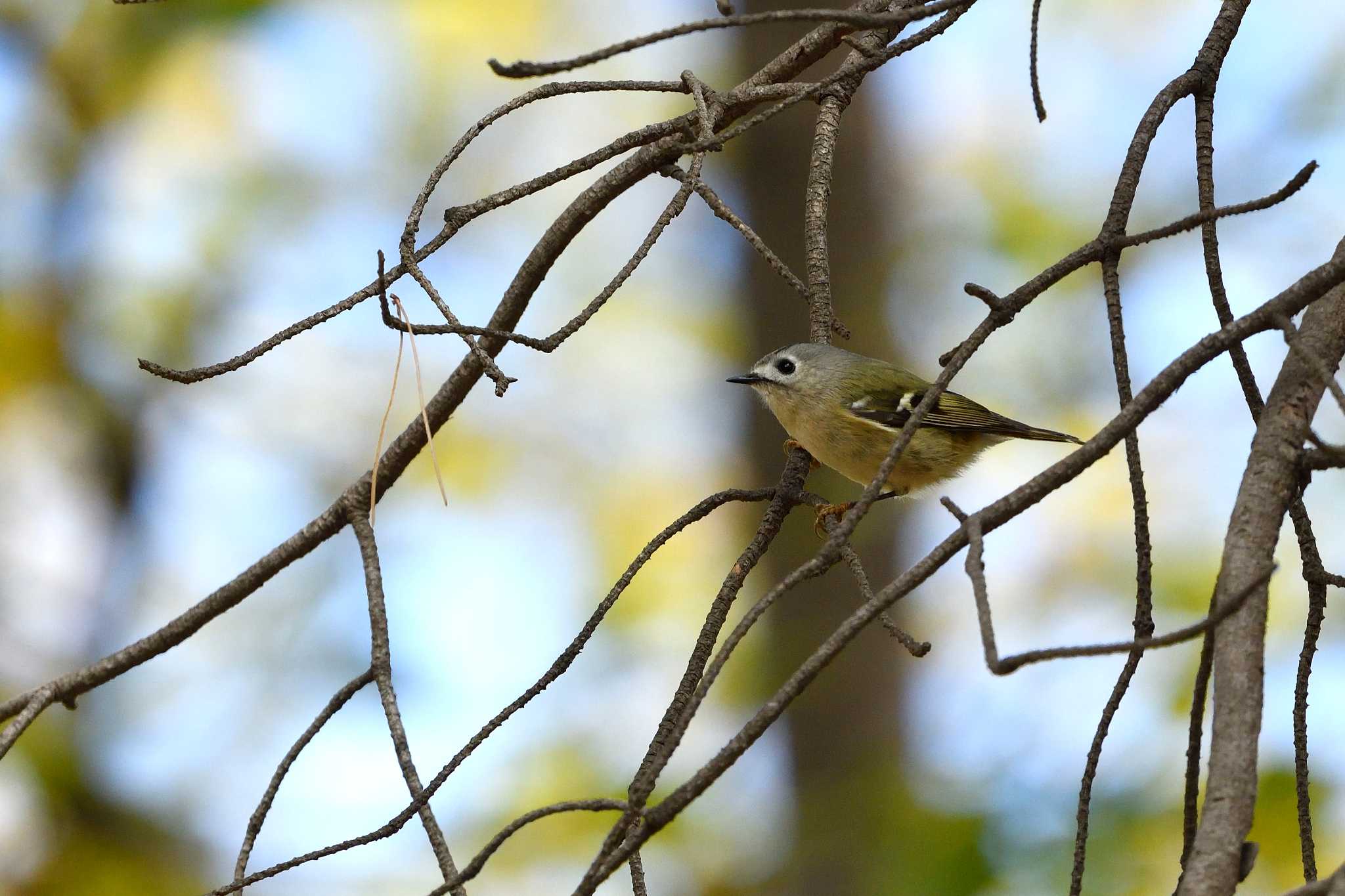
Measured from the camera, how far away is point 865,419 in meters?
3.30

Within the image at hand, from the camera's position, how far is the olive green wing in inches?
131

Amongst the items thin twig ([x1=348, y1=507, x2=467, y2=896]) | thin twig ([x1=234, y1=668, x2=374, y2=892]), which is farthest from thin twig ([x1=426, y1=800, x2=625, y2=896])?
thin twig ([x1=234, y1=668, x2=374, y2=892])

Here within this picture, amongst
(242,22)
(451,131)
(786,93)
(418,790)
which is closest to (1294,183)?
(786,93)

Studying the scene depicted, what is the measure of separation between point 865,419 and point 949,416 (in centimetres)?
26

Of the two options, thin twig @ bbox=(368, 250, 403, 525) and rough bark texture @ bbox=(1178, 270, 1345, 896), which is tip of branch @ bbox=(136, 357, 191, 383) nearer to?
thin twig @ bbox=(368, 250, 403, 525)

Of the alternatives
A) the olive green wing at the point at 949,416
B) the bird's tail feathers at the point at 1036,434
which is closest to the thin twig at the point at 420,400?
the olive green wing at the point at 949,416

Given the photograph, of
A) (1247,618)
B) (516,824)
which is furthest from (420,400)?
(1247,618)

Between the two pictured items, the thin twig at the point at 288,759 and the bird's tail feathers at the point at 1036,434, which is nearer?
the thin twig at the point at 288,759

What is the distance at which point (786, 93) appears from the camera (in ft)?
5.16

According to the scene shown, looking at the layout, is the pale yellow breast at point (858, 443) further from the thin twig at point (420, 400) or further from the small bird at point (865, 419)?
the thin twig at point (420, 400)

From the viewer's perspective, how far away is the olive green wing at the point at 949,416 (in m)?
3.33

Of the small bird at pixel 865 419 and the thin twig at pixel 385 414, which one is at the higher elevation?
the small bird at pixel 865 419

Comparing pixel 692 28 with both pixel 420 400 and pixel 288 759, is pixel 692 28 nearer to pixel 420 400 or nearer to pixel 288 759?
pixel 420 400

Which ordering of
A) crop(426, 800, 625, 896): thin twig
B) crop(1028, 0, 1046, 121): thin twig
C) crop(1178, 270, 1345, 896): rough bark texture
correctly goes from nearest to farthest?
crop(1178, 270, 1345, 896): rough bark texture < crop(426, 800, 625, 896): thin twig < crop(1028, 0, 1046, 121): thin twig
